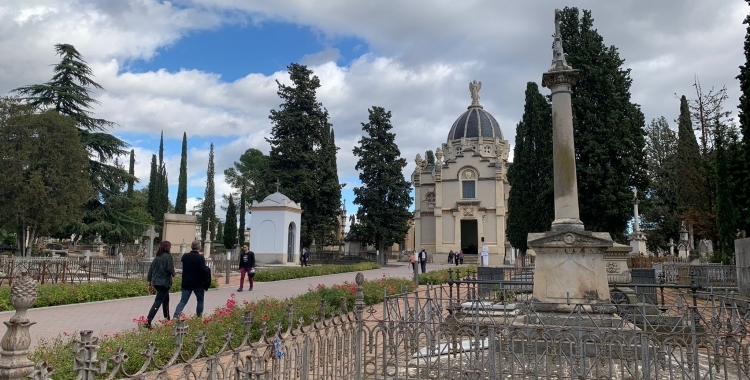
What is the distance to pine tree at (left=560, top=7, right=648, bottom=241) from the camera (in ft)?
74.4

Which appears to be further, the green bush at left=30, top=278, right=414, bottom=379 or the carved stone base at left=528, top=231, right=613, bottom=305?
the carved stone base at left=528, top=231, right=613, bottom=305

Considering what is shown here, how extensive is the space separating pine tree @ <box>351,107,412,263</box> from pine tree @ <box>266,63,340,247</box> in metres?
3.21

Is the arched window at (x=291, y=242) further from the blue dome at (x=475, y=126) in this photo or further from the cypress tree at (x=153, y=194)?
the blue dome at (x=475, y=126)

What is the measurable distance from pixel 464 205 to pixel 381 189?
1184cm

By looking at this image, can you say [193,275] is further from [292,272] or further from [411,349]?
[292,272]

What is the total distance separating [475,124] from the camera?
195 feet

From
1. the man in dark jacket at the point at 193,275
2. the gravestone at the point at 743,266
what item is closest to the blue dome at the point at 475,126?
the gravestone at the point at 743,266

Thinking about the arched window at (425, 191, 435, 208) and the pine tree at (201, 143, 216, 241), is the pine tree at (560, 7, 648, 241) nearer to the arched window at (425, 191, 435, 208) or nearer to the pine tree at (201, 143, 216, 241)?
the arched window at (425, 191, 435, 208)

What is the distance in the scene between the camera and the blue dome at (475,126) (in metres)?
59.0

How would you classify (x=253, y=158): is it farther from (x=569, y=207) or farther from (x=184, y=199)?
(x=569, y=207)

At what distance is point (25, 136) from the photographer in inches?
993

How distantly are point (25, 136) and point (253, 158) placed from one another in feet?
124

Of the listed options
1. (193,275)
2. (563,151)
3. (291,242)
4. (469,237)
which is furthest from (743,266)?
(469,237)

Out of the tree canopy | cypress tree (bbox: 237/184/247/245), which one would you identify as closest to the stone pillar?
the tree canopy
